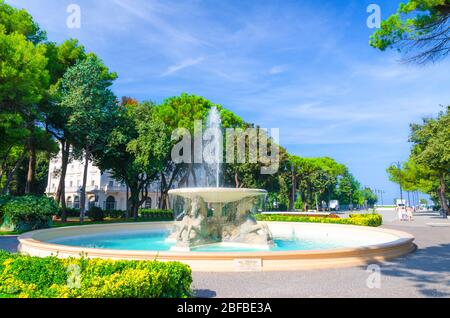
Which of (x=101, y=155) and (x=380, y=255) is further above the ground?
(x=101, y=155)

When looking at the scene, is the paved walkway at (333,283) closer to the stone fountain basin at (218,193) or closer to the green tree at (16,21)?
the stone fountain basin at (218,193)

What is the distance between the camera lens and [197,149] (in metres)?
33.5

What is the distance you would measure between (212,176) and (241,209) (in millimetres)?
Result: 25691

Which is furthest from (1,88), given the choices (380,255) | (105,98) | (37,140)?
(380,255)

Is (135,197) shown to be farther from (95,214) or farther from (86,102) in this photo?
(86,102)

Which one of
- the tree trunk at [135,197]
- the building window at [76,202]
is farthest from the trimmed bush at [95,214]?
the building window at [76,202]

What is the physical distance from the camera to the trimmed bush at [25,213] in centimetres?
1895

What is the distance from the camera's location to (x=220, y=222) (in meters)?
15.3

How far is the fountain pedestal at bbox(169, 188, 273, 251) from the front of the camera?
13.4m

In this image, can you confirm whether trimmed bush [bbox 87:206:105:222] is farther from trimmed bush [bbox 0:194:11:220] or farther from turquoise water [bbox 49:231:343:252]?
turquoise water [bbox 49:231:343:252]

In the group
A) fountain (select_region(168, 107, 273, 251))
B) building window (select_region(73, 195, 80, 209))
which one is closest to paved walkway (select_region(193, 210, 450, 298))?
fountain (select_region(168, 107, 273, 251))

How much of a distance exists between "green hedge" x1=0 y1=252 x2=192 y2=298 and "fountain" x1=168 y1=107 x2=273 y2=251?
659 cm

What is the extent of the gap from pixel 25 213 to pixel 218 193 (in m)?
12.2
